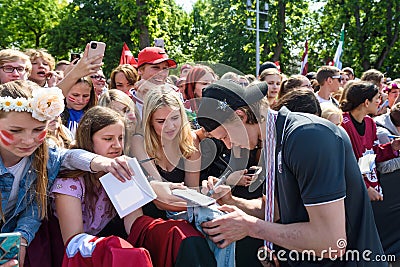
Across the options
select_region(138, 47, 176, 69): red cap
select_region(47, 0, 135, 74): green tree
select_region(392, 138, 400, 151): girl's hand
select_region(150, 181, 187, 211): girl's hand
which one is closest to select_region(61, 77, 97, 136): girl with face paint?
select_region(138, 47, 176, 69): red cap

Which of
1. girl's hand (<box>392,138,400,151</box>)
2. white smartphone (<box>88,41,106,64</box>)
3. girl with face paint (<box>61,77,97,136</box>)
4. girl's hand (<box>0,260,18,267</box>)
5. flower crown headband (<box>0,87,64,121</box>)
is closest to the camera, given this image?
girl's hand (<box>0,260,18,267</box>)

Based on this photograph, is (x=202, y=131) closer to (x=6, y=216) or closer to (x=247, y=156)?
(x=247, y=156)

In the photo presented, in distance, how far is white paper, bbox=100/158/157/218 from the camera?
Result: 86.8 inches

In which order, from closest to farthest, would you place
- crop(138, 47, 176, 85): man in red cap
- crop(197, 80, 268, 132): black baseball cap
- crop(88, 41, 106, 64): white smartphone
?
crop(197, 80, 268, 132): black baseball cap < crop(88, 41, 106, 64): white smartphone < crop(138, 47, 176, 85): man in red cap

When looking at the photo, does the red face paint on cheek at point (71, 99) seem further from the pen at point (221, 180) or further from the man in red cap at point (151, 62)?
the pen at point (221, 180)

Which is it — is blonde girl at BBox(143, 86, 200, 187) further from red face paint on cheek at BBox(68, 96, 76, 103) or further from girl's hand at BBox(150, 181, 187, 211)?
red face paint on cheek at BBox(68, 96, 76, 103)

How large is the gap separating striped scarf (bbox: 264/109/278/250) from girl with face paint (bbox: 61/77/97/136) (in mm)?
2267

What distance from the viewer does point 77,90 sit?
4164mm

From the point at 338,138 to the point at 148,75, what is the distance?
2817 millimetres

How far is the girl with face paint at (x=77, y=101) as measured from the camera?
4129 millimetres

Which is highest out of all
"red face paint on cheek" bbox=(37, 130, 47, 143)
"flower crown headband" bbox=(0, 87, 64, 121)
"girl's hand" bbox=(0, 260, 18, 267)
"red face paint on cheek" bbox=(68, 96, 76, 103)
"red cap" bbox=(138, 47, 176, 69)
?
"flower crown headband" bbox=(0, 87, 64, 121)

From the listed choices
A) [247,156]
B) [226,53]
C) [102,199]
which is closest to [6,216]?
[102,199]

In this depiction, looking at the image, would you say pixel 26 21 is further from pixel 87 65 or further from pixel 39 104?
pixel 39 104

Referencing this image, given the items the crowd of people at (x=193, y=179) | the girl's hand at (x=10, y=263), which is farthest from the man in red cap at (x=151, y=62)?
the girl's hand at (x=10, y=263)
